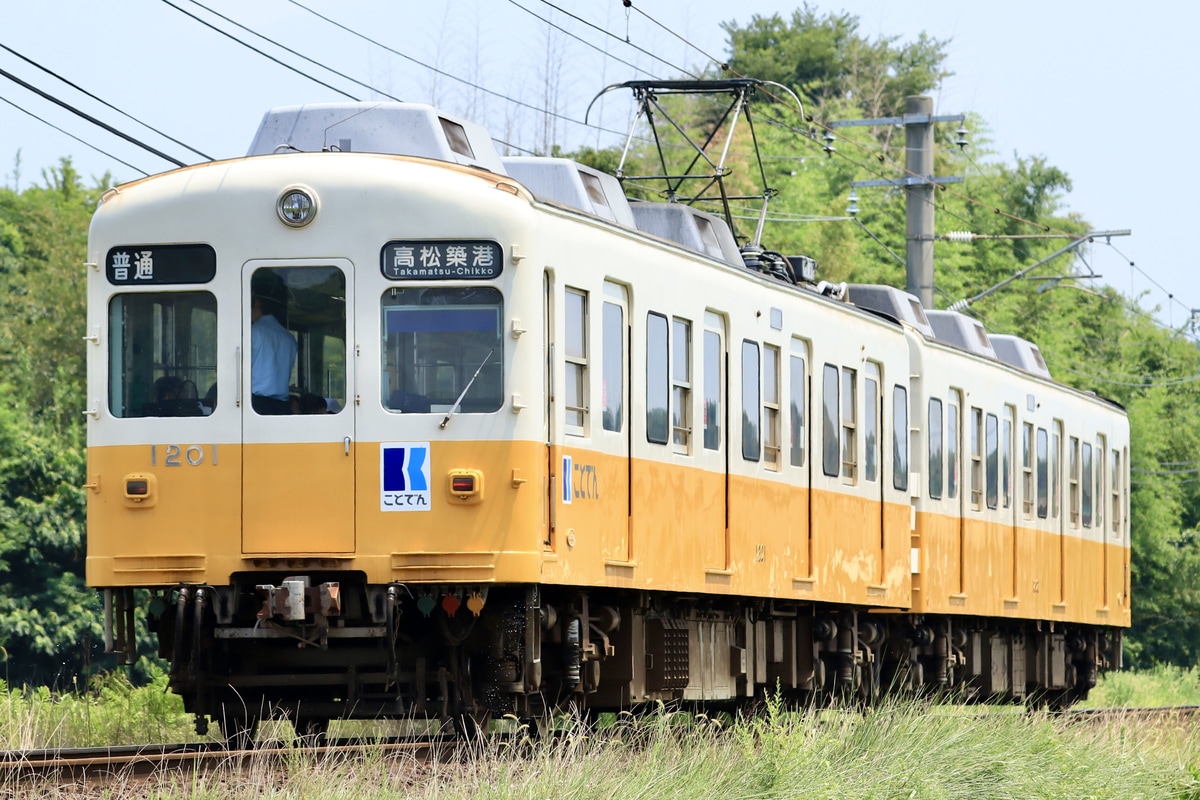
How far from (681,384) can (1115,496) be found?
13.1m

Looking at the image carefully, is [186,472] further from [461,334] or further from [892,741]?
[892,741]

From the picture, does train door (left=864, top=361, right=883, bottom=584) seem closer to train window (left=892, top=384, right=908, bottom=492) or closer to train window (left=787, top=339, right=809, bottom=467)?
train window (left=892, top=384, right=908, bottom=492)

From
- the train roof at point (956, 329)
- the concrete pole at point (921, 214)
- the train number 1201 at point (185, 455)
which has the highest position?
the concrete pole at point (921, 214)

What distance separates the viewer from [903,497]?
18.3 m

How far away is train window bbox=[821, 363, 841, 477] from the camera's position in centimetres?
1639

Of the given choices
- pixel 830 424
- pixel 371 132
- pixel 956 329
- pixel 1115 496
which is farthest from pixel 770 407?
pixel 1115 496

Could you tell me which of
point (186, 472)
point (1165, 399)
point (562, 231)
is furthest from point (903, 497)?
point (1165, 399)

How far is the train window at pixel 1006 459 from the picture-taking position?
69.5 ft

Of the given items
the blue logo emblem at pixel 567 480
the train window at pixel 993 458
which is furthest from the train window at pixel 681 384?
the train window at pixel 993 458

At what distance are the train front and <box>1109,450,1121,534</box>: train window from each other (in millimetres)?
14999

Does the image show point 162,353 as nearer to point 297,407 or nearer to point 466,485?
point 297,407

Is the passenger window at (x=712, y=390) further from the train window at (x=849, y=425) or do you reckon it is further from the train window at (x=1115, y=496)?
the train window at (x=1115, y=496)

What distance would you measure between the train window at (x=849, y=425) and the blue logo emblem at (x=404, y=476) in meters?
6.06

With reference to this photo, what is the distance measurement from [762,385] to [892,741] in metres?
3.52
